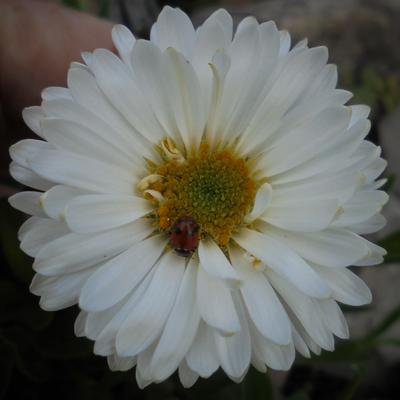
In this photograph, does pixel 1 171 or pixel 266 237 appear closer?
pixel 266 237

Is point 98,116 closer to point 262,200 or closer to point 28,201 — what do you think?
point 28,201

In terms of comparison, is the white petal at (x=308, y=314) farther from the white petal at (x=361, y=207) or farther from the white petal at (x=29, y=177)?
the white petal at (x=29, y=177)

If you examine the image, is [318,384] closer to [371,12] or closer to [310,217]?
[310,217]

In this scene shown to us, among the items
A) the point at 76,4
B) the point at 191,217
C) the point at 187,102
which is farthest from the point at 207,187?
the point at 76,4

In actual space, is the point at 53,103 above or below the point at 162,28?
below

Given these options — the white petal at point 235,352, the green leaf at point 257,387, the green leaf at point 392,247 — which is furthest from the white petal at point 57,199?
the green leaf at point 392,247

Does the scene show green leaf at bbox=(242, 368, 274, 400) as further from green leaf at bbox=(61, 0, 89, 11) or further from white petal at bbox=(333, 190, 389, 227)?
green leaf at bbox=(61, 0, 89, 11)

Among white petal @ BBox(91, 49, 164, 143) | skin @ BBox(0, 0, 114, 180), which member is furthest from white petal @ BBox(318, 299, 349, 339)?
skin @ BBox(0, 0, 114, 180)

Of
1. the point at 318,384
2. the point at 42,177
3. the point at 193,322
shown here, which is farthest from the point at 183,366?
the point at 318,384

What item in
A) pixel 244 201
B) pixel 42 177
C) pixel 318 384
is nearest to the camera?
pixel 42 177
